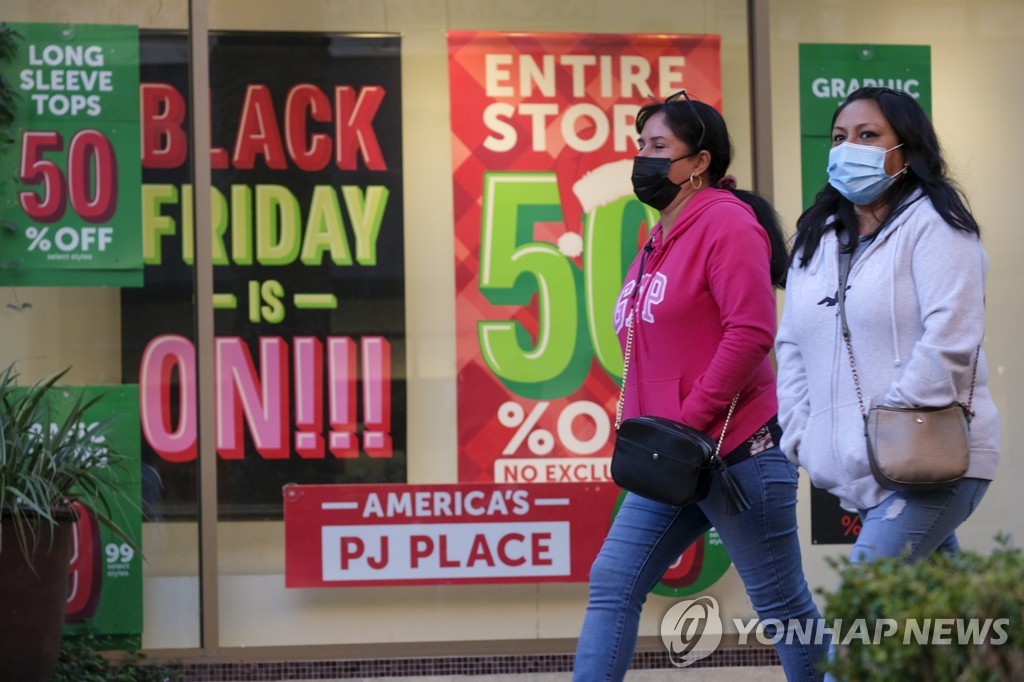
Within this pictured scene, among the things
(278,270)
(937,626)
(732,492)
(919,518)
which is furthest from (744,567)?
(278,270)

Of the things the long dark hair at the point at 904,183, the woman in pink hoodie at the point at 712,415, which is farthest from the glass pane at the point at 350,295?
the long dark hair at the point at 904,183

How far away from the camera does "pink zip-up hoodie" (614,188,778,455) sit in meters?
3.87

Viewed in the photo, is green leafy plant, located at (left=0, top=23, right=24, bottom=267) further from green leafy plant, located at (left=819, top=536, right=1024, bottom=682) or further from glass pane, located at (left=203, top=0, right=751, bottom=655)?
green leafy plant, located at (left=819, top=536, right=1024, bottom=682)

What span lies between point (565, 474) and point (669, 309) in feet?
7.24

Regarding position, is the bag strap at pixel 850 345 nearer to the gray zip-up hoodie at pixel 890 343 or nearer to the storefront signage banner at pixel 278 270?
the gray zip-up hoodie at pixel 890 343

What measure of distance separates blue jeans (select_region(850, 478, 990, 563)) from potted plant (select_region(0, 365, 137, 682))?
2891 mm

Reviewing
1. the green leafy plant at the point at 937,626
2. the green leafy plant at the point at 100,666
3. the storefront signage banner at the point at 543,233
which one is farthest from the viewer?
the storefront signage banner at the point at 543,233

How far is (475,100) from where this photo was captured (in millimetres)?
6195

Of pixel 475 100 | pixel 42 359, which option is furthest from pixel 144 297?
pixel 475 100

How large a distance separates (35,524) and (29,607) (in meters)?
0.30

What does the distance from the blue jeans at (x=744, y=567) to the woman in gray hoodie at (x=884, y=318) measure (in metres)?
0.18

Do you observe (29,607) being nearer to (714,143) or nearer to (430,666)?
(430,666)

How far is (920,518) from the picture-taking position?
3473mm

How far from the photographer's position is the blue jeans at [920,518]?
11.4 ft
